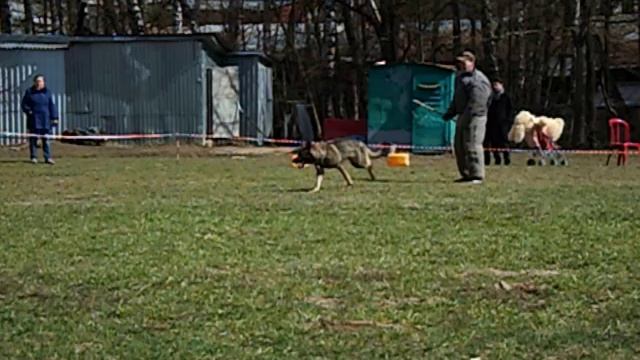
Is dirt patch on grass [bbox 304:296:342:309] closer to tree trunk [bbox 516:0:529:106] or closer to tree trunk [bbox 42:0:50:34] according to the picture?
tree trunk [bbox 516:0:529:106]

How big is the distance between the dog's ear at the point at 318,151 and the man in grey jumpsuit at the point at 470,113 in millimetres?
2099

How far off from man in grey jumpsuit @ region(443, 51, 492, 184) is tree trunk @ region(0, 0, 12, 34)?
27178 mm

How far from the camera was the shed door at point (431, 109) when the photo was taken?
28250 millimetres

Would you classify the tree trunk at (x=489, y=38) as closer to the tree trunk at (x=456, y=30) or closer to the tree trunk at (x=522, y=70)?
the tree trunk at (x=456, y=30)

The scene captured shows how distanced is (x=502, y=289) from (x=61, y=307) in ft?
8.88

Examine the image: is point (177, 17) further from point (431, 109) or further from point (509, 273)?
point (509, 273)

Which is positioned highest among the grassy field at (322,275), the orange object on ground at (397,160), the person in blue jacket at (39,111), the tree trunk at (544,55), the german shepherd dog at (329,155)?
the tree trunk at (544,55)

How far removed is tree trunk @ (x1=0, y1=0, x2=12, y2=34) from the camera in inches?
1582

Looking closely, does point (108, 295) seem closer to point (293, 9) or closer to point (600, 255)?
point (600, 255)

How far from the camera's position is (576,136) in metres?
34.2

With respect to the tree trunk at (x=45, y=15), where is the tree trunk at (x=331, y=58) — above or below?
below

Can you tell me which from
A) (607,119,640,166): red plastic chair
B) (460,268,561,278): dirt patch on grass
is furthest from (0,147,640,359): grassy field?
(607,119,640,166): red plastic chair

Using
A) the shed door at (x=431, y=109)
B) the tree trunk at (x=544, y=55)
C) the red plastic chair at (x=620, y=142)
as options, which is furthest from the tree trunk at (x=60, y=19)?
the red plastic chair at (x=620, y=142)

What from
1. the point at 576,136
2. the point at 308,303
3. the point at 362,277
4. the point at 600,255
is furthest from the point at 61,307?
the point at 576,136
